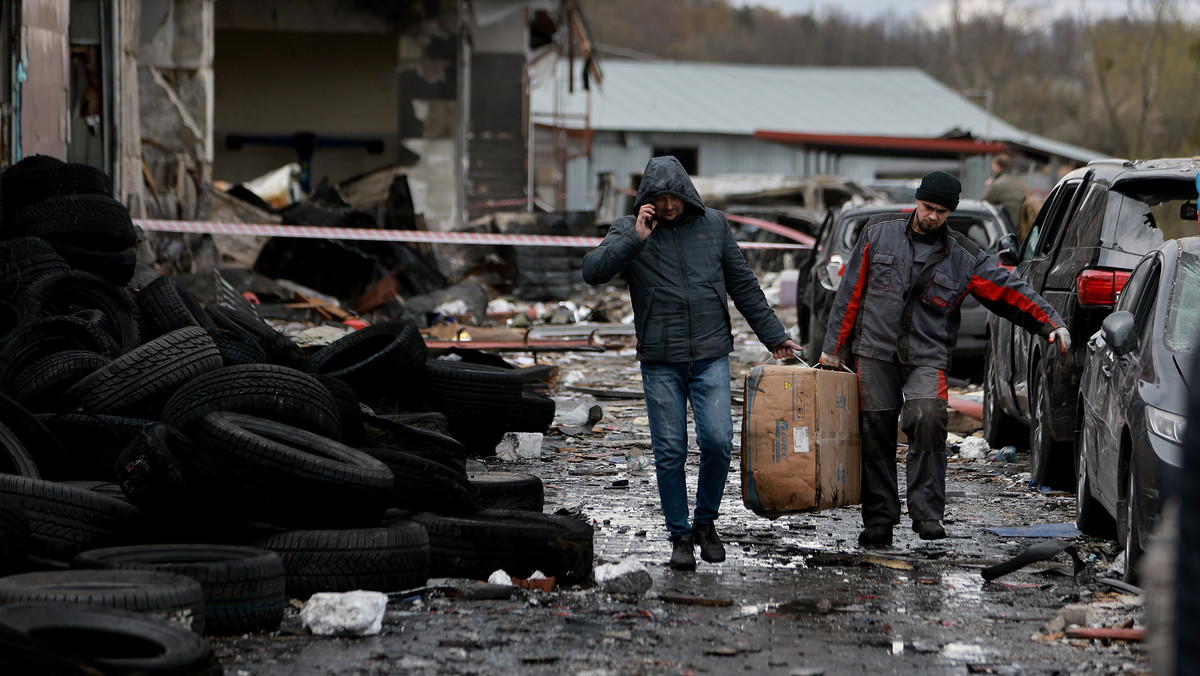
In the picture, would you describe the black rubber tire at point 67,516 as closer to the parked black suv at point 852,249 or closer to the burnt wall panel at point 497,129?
the parked black suv at point 852,249

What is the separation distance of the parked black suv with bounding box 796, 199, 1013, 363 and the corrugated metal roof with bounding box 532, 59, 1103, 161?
3392 cm

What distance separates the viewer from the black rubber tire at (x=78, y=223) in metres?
9.46

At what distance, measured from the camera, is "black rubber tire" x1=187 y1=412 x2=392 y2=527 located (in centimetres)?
526

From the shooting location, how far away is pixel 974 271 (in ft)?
22.0

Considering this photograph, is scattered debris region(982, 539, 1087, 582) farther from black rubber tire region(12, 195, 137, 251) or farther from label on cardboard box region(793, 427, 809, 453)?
black rubber tire region(12, 195, 137, 251)

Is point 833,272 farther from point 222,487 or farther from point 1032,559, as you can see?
point 222,487

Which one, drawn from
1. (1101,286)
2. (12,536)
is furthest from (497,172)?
(12,536)

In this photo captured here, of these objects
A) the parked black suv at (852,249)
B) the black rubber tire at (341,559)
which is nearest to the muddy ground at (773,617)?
the black rubber tire at (341,559)

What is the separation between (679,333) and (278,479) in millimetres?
1924

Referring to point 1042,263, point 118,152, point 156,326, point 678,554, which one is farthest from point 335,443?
point 118,152

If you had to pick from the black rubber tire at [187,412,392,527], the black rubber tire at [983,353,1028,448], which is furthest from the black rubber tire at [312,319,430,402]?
the black rubber tire at [983,353,1028,448]

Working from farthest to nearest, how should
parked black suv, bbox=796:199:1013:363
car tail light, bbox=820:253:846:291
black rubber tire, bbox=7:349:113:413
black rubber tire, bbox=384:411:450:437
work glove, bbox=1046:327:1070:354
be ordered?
1. parked black suv, bbox=796:199:1013:363
2. car tail light, bbox=820:253:846:291
3. black rubber tire, bbox=384:411:450:437
4. black rubber tire, bbox=7:349:113:413
5. work glove, bbox=1046:327:1070:354

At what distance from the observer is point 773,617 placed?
17.1 ft

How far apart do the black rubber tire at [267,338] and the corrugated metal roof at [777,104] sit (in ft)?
125
